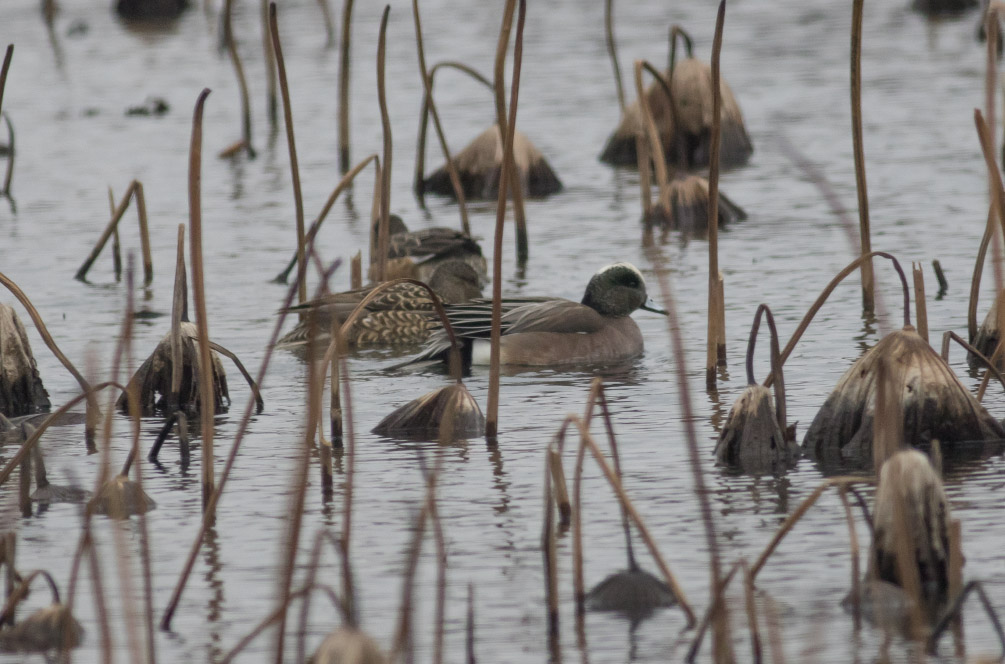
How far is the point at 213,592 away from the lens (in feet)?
19.9

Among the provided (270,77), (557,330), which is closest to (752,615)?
(557,330)

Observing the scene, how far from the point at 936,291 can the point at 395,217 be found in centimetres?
419

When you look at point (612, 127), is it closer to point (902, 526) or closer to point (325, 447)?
point (325, 447)

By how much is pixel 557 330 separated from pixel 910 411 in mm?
3561

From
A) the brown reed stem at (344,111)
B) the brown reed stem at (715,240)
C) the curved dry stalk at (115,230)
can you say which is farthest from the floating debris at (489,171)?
the brown reed stem at (715,240)

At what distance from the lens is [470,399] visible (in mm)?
8125

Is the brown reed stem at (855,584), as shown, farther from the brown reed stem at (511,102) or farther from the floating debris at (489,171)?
the floating debris at (489,171)

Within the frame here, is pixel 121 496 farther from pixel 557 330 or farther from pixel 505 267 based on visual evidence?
pixel 505 267

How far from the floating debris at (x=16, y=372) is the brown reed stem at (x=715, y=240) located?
128 inches

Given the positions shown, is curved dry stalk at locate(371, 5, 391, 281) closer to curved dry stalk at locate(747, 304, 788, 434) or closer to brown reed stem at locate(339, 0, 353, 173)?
curved dry stalk at locate(747, 304, 788, 434)

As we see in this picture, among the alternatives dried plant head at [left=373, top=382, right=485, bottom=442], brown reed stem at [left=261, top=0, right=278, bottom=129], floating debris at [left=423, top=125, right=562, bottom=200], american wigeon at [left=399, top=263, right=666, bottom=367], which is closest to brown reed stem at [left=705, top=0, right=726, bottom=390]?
american wigeon at [left=399, top=263, right=666, bottom=367]

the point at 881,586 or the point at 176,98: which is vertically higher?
the point at 176,98

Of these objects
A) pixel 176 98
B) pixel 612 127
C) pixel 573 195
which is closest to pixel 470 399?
pixel 573 195

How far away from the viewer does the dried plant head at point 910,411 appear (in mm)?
7207
